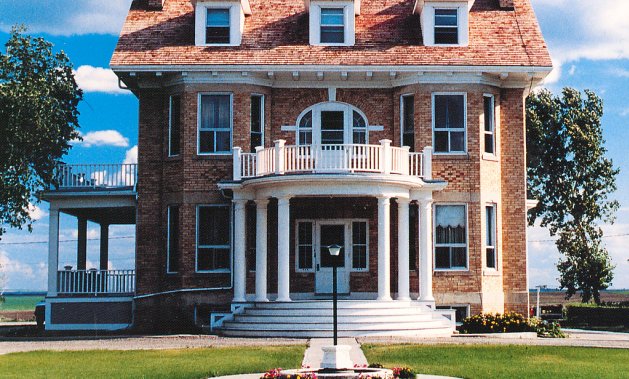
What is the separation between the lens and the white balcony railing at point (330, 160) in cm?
2684

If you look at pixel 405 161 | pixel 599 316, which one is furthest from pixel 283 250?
pixel 599 316

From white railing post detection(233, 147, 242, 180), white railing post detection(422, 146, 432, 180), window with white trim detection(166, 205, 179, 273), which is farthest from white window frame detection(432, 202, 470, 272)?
window with white trim detection(166, 205, 179, 273)

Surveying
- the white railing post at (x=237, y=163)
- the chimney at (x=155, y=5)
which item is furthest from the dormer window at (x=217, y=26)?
the white railing post at (x=237, y=163)

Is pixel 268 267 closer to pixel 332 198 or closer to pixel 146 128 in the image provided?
pixel 332 198

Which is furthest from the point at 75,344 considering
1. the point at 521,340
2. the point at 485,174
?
the point at 485,174

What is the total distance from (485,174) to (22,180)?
51.4 ft

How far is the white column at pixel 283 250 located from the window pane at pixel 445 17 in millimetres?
8270

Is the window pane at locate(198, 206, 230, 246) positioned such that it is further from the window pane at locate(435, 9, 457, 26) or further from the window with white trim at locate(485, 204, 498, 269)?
the window pane at locate(435, 9, 457, 26)

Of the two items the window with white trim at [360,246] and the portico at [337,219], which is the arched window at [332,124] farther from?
the window with white trim at [360,246]

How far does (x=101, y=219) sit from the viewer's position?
36625 millimetres

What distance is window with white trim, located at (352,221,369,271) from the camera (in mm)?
29922

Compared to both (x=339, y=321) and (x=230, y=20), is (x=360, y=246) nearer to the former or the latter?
(x=339, y=321)

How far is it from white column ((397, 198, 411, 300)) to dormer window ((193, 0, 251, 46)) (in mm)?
7668

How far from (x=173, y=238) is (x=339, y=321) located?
7.00 meters
